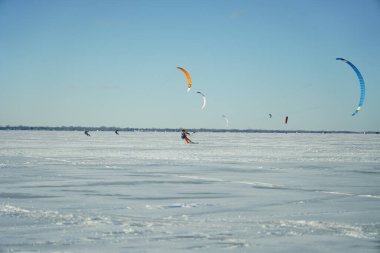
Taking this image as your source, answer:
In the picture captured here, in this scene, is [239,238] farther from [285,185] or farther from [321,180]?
[321,180]

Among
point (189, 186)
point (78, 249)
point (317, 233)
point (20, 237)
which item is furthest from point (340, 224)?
point (189, 186)

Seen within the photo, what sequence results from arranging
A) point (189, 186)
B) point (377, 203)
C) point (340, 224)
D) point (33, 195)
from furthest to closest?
point (189, 186) < point (33, 195) < point (377, 203) < point (340, 224)

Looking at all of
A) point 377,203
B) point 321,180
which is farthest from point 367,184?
point 377,203

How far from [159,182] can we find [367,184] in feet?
17.4

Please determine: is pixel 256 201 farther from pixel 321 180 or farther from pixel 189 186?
pixel 321 180

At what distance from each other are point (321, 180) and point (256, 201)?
5.48 m

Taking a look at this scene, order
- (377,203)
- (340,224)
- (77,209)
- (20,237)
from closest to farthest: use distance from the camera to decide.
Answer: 1. (20,237)
2. (340,224)
3. (77,209)
4. (377,203)

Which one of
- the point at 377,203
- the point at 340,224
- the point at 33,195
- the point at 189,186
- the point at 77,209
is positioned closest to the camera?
the point at 340,224

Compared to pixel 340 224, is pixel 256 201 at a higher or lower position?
higher

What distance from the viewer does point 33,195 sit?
11617 mm

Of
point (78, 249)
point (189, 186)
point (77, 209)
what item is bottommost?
point (78, 249)

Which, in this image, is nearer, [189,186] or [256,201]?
[256,201]

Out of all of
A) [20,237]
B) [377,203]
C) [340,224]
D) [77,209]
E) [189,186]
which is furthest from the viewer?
[189,186]

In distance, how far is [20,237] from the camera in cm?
688
